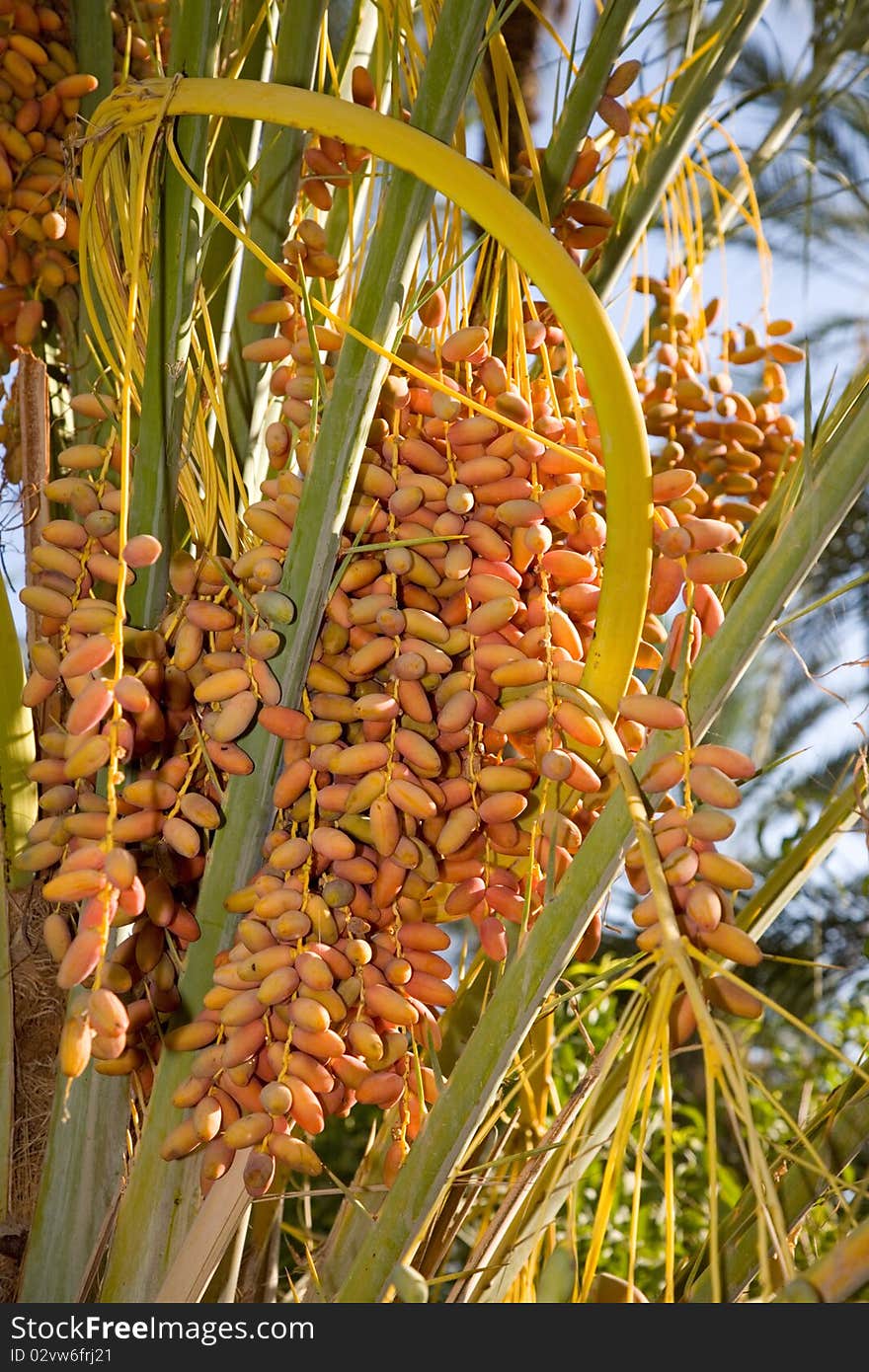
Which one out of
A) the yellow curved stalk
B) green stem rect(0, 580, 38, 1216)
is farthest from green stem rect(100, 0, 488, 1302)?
green stem rect(0, 580, 38, 1216)

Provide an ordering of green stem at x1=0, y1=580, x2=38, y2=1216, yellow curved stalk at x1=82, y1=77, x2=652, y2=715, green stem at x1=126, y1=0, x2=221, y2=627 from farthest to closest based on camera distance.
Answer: green stem at x1=0, y1=580, x2=38, y2=1216, green stem at x1=126, y1=0, x2=221, y2=627, yellow curved stalk at x1=82, y1=77, x2=652, y2=715

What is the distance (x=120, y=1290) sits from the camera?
2.42 feet

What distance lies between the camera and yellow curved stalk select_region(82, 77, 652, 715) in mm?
641

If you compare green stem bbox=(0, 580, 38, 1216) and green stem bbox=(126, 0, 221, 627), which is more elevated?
green stem bbox=(126, 0, 221, 627)

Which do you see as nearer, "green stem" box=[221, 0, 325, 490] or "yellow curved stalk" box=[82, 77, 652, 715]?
"yellow curved stalk" box=[82, 77, 652, 715]

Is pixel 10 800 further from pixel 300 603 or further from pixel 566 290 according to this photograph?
pixel 566 290

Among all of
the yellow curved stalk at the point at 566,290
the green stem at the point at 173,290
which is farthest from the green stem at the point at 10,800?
the yellow curved stalk at the point at 566,290

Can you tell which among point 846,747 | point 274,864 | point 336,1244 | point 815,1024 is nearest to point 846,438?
point 274,864

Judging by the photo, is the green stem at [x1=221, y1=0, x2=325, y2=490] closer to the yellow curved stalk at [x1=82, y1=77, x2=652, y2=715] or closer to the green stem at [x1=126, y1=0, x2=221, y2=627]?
the green stem at [x1=126, y1=0, x2=221, y2=627]

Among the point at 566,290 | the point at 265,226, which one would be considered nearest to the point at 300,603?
the point at 566,290

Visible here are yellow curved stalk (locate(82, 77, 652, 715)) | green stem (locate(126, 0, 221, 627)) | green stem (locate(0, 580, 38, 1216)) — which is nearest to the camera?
yellow curved stalk (locate(82, 77, 652, 715))

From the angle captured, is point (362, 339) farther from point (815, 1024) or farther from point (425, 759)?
point (815, 1024)

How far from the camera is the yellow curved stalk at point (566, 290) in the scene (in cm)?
64
